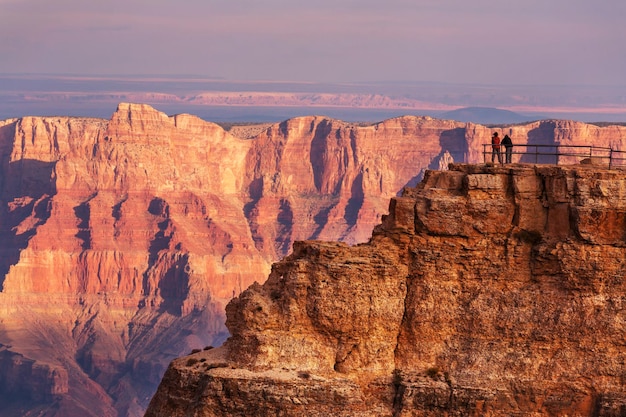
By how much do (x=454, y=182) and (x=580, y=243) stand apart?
18.6ft

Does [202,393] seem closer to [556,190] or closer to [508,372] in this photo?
[508,372]

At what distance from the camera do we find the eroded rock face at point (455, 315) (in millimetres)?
66562

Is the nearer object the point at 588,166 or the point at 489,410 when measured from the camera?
the point at 489,410

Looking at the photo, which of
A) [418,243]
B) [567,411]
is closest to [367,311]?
[418,243]

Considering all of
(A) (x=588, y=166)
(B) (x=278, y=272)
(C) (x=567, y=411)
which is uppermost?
(A) (x=588, y=166)

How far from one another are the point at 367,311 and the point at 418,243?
3452 millimetres

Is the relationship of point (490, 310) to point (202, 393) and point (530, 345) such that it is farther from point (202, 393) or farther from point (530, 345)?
point (202, 393)

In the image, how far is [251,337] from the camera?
6762 cm

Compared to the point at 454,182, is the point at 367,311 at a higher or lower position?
lower

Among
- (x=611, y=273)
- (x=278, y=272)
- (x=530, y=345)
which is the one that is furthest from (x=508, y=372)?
(x=278, y=272)

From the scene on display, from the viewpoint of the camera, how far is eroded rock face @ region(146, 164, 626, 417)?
66562 millimetres

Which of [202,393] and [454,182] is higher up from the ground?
[454,182]

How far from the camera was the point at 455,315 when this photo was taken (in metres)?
67.9

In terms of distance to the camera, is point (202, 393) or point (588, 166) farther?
point (588, 166)
